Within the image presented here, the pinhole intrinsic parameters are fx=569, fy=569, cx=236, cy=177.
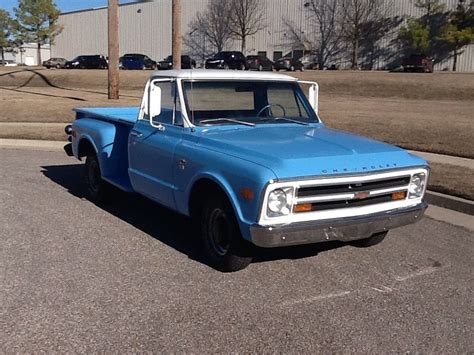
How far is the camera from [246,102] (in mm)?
6117

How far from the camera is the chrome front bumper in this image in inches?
175

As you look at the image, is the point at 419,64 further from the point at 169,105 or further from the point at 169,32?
the point at 169,105

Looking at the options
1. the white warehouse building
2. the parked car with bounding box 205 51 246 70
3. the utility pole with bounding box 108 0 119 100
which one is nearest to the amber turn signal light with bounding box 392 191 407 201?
the utility pole with bounding box 108 0 119 100

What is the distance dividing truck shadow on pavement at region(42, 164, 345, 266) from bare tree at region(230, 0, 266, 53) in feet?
216

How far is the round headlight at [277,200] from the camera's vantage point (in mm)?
4424

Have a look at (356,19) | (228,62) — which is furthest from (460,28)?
(228,62)

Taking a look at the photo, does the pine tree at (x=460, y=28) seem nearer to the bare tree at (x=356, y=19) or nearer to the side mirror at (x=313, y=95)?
the bare tree at (x=356, y=19)

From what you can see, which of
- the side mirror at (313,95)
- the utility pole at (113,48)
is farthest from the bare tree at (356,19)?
the side mirror at (313,95)

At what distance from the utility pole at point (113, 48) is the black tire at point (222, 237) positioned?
657 inches

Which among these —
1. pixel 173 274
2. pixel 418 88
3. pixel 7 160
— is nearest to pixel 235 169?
pixel 173 274

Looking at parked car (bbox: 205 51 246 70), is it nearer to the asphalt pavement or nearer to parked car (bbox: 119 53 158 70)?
parked car (bbox: 119 53 158 70)

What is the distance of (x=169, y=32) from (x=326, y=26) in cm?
2412

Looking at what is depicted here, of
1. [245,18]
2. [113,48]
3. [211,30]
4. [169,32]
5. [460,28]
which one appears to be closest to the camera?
[113,48]

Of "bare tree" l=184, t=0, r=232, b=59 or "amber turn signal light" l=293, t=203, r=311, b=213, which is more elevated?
"bare tree" l=184, t=0, r=232, b=59
